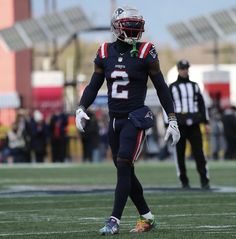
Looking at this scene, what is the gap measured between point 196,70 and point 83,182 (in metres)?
31.7

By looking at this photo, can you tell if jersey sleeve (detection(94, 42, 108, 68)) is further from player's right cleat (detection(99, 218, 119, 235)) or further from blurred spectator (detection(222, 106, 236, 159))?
blurred spectator (detection(222, 106, 236, 159))

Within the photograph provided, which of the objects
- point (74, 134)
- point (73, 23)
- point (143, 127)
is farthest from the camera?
point (73, 23)

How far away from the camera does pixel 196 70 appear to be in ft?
167

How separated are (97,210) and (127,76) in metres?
2.75

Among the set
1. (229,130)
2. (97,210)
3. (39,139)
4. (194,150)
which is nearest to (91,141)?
(39,139)

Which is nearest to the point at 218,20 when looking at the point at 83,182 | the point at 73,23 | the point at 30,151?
the point at 73,23

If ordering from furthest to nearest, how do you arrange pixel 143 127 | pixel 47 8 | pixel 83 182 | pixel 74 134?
pixel 47 8 < pixel 74 134 < pixel 83 182 < pixel 143 127

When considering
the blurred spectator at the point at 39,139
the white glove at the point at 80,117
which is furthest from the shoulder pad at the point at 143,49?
the blurred spectator at the point at 39,139

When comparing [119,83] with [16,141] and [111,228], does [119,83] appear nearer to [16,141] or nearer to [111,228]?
[111,228]

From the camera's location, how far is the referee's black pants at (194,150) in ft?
53.5

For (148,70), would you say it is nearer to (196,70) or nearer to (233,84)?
(196,70)

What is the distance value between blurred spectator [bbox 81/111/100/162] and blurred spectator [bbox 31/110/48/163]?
1.13m

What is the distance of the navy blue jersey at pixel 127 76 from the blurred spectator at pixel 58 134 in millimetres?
22003

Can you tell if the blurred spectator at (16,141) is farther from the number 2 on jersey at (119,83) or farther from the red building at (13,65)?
the red building at (13,65)
